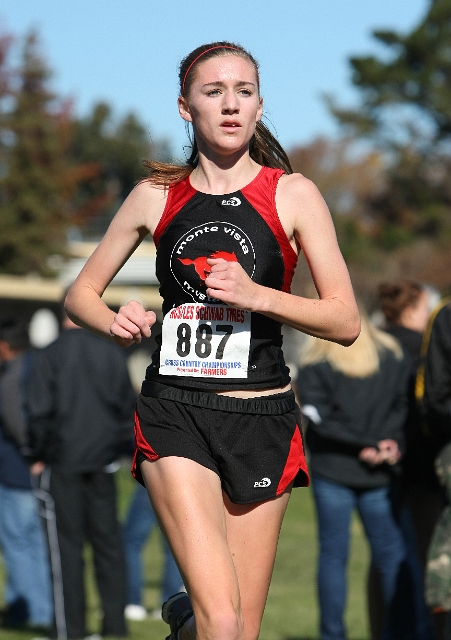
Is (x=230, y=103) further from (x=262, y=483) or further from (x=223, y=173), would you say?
(x=262, y=483)

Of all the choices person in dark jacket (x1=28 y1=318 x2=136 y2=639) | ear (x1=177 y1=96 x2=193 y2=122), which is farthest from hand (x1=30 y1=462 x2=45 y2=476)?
ear (x1=177 y1=96 x2=193 y2=122)

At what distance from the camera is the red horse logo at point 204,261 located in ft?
11.7

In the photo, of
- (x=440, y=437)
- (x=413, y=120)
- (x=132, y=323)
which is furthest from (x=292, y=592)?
(x=413, y=120)

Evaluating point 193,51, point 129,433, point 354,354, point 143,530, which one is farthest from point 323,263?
point 143,530

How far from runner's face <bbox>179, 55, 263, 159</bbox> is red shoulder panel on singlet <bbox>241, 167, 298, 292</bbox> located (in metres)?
0.15

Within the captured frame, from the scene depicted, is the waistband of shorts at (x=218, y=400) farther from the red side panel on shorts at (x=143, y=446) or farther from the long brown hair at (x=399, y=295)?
the long brown hair at (x=399, y=295)

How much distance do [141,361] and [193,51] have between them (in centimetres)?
1850

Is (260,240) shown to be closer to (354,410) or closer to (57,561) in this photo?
(354,410)

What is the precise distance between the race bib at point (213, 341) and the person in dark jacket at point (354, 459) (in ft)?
10.1

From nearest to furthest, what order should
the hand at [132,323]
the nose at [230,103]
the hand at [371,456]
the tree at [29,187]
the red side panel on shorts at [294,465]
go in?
1. the hand at [132,323]
2. the nose at [230,103]
3. the red side panel on shorts at [294,465]
4. the hand at [371,456]
5. the tree at [29,187]

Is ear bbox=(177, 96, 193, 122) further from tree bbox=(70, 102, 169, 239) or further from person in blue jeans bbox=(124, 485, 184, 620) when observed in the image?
tree bbox=(70, 102, 169, 239)

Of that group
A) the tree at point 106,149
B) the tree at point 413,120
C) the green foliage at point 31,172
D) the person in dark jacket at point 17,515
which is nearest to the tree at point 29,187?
the green foliage at point 31,172

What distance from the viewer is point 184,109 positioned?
151 inches

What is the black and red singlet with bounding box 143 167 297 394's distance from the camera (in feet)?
11.8
